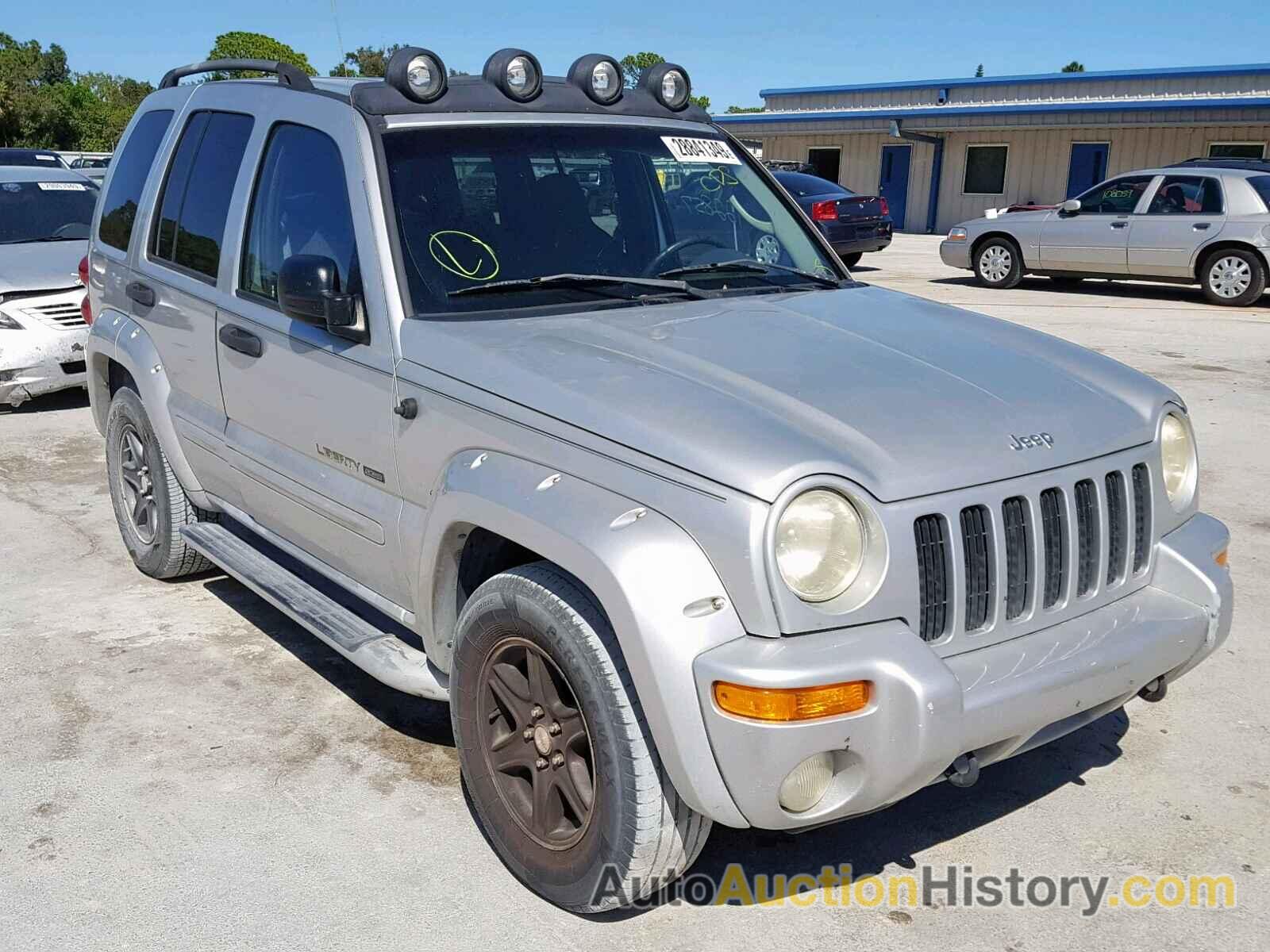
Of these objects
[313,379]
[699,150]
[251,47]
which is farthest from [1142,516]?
[251,47]

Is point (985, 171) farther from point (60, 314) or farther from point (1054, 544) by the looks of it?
point (1054, 544)

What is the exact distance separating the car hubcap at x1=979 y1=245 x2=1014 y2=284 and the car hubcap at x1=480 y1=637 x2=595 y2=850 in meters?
15.0

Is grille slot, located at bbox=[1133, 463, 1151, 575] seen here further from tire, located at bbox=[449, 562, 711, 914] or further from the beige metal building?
the beige metal building

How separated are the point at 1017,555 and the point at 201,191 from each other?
3267 millimetres

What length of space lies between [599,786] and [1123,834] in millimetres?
1577

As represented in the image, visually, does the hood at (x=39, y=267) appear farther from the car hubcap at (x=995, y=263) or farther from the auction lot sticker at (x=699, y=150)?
the car hubcap at (x=995, y=263)

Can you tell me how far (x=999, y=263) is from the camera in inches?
664

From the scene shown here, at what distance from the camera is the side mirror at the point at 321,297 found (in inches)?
136

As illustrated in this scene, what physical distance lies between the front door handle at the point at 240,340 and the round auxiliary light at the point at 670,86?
1.65 meters

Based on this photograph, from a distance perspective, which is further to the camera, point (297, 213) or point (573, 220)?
point (297, 213)

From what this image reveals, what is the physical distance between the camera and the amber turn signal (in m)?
2.50

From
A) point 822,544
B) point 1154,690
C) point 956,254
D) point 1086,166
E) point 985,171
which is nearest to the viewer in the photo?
point 822,544

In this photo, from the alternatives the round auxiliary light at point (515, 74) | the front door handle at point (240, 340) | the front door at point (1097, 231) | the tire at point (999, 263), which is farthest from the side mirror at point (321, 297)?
the tire at point (999, 263)

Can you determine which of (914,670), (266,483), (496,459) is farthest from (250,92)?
(914,670)
